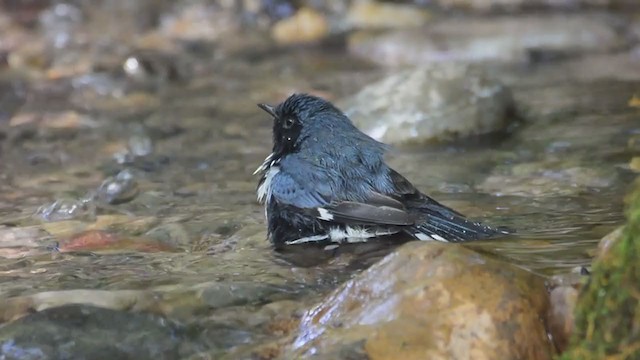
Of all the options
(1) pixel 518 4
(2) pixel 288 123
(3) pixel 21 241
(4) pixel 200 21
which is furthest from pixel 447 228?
(4) pixel 200 21

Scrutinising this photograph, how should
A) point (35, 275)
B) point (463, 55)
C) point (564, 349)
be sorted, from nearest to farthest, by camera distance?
point (564, 349) → point (35, 275) → point (463, 55)

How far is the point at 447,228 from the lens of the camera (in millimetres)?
4480

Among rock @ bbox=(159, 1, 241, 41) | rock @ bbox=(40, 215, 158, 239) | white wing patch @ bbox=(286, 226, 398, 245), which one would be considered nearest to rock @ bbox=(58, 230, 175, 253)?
rock @ bbox=(40, 215, 158, 239)

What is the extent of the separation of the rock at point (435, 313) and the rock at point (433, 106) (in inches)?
155

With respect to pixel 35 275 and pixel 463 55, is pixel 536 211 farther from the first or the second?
pixel 463 55

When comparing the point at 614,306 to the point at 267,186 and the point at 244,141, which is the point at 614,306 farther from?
the point at 244,141

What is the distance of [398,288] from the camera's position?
3.46 meters

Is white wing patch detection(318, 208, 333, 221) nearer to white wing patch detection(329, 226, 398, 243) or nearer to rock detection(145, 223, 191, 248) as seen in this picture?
white wing patch detection(329, 226, 398, 243)

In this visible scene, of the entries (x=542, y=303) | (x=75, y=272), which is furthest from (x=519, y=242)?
(x=75, y=272)

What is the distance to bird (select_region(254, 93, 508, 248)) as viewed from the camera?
4.50m

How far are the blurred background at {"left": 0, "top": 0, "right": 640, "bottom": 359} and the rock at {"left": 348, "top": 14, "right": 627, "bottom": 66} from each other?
4 cm

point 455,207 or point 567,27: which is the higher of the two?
point 567,27

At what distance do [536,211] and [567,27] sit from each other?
7.10 meters

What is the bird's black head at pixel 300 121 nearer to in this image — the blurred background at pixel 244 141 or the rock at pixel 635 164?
the blurred background at pixel 244 141
